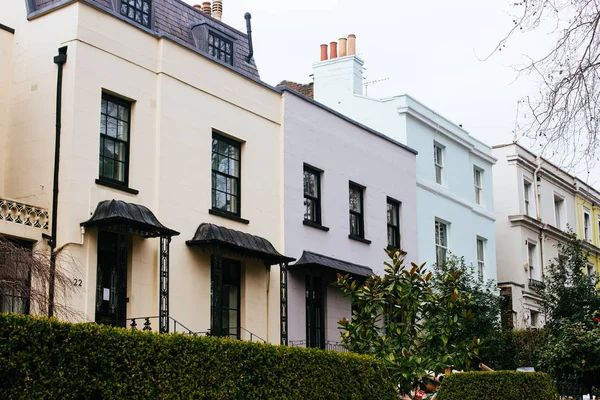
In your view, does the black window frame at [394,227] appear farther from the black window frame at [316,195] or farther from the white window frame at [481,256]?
the white window frame at [481,256]

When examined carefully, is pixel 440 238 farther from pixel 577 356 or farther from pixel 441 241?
pixel 577 356

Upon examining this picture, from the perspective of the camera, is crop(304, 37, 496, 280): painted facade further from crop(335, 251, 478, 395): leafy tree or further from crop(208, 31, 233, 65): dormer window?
crop(335, 251, 478, 395): leafy tree

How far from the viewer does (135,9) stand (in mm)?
21828

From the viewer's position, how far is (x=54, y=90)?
18359mm

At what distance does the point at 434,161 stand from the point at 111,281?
54.6ft

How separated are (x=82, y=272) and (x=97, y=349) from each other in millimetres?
6748

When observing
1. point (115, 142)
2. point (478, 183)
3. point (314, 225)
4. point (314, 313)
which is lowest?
point (314, 313)

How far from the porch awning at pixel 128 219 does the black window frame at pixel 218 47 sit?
22.8 ft

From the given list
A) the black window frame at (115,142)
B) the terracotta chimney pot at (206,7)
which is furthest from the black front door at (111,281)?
the terracotta chimney pot at (206,7)

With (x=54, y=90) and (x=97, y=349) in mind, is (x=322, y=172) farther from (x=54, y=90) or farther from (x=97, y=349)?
(x=97, y=349)

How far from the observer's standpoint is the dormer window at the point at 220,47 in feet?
79.0

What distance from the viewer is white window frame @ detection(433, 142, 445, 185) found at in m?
32.2

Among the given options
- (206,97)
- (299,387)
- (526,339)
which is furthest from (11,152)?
(526,339)

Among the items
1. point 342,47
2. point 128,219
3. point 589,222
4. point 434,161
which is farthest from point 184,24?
point 589,222
